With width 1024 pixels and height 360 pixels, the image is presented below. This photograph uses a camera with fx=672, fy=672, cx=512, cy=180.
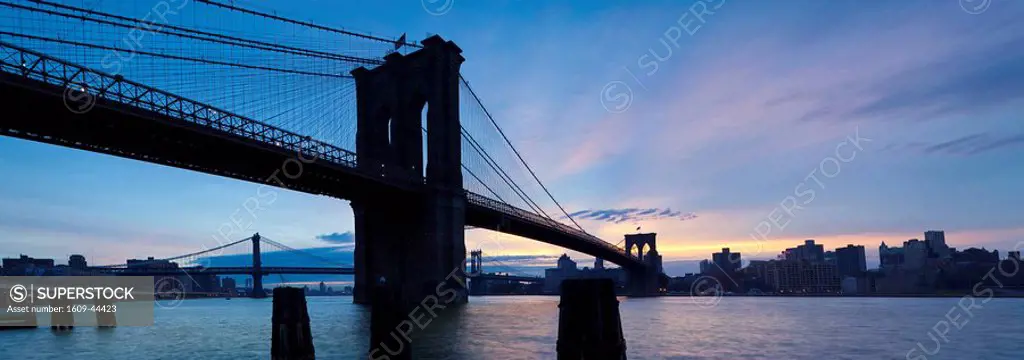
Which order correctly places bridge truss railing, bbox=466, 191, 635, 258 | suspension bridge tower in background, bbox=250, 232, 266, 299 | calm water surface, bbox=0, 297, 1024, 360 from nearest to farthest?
calm water surface, bbox=0, 297, 1024, 360, bridge truss railing, bbox=466, 191, 635, 258, suspension bridge tower in background, bbox=250, 232, 266, 299

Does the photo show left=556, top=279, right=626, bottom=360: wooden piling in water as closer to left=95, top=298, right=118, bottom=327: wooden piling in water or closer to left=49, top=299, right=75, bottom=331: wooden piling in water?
left=49, top=299, right=75, bottom=331: wooden piling in water

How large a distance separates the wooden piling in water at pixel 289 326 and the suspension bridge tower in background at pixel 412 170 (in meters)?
42.4

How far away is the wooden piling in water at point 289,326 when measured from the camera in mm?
10133

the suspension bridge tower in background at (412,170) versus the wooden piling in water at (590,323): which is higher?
the suspension bridge tower in background at (412,170)

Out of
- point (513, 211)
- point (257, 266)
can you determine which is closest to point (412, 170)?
point (513, 211)

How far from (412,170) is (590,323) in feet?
177

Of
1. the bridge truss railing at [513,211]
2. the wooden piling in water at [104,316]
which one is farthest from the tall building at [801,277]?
the wooden piling in water at [104,316]

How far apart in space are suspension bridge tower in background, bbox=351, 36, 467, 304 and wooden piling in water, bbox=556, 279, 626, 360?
Result: 47.1 metres

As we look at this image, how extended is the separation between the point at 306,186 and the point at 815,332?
1481 inches

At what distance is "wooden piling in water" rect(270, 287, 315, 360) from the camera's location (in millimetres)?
10133

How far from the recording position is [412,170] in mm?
59281

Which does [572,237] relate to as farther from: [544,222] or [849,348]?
[849,348]

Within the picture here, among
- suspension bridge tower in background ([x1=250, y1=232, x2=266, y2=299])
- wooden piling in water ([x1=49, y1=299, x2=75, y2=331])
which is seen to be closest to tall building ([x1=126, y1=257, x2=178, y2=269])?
suspension bridge tower in background ([x1=250, y1=232, x2=266, y2=299])

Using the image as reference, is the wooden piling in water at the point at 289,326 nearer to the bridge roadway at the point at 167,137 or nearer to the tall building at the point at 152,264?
the bridge roadway at the point at 167,137
